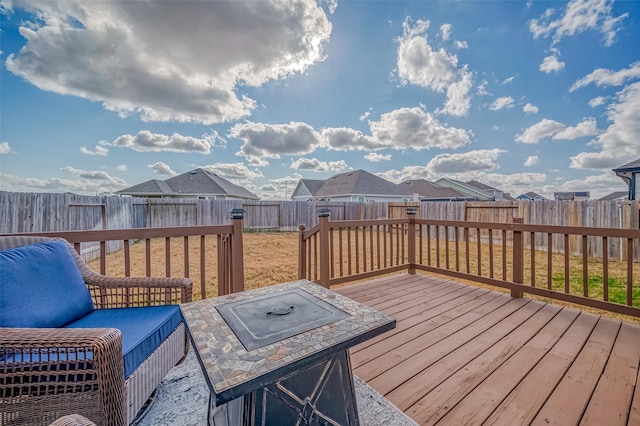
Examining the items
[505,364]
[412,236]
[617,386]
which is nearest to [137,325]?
[505,364]

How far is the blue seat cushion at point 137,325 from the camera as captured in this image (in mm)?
1257

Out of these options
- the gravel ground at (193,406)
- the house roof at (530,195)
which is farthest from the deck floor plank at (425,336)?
the house roof at (530,195)

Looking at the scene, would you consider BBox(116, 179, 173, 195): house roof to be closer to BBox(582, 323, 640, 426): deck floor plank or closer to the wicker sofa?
the wicker sofa

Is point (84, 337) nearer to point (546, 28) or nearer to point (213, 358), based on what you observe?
point (213, 358)

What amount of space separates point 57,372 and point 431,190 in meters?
25.7

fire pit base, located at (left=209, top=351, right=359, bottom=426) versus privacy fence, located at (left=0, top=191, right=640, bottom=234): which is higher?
privacy fence, located at (left=0, top=191, right=640, bottom=234)

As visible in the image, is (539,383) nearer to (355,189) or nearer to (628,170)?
(628,170)

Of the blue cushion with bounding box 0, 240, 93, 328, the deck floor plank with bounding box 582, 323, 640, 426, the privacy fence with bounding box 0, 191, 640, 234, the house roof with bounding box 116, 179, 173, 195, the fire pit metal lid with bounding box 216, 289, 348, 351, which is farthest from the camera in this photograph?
the house roof with bounding box 116, 179, 173, 195

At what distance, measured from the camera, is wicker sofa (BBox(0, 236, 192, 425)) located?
3.22 feet

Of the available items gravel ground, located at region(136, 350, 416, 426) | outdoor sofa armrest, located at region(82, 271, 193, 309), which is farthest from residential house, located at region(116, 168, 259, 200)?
gravel ground, located at region(136, 350, 416, 426)

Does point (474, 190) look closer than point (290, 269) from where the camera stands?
No

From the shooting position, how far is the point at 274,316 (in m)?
1.26

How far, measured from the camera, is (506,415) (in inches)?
55.2

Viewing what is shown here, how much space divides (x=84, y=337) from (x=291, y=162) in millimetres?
19178
